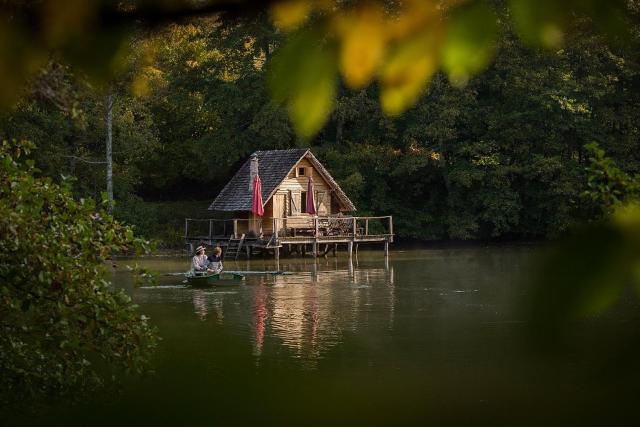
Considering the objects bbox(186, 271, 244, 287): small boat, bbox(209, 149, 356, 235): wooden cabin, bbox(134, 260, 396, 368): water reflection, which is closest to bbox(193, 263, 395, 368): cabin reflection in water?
bbox(134, 260, 396, 368): water reflection

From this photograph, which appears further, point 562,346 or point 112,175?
point 112,175

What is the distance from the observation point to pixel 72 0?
846 mm

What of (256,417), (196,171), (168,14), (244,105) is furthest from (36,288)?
(196,171)

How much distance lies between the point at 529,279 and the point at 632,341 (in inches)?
4.9

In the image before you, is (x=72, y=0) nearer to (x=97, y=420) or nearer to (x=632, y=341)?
(x=632, y=341)

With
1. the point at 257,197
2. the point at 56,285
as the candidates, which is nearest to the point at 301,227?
the point at 257,197

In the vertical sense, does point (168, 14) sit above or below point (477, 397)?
above

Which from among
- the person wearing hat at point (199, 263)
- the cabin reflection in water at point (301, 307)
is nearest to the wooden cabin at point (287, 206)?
the cabin reflection in water at point (301, 307)

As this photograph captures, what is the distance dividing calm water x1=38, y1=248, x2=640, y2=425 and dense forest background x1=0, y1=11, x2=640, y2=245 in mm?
17122

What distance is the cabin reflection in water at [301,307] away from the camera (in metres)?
17.2

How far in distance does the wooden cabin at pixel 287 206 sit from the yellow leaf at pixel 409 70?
3768cm

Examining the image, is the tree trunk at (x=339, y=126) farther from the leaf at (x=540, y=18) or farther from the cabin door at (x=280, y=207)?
the leaf at (x=540, y=18)

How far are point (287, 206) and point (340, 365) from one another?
27163 mm

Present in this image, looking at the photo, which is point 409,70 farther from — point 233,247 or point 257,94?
point 233,247
